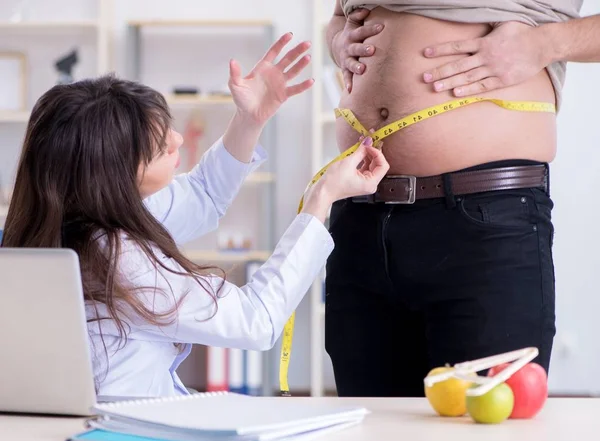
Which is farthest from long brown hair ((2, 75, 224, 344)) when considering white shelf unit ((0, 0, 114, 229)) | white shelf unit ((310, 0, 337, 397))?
white shelf unit ((0, 0, 114, 229))

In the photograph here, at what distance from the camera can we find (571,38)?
1.69 metres

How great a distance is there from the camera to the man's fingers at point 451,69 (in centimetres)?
172

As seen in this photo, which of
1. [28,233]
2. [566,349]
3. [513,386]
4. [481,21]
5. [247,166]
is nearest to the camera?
[513,386]

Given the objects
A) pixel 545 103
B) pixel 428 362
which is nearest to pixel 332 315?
pixel 428 362

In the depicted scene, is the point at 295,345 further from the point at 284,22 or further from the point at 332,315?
the point at 332,315

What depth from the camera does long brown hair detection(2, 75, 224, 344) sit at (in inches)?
62.2

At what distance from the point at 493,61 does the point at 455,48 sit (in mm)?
83

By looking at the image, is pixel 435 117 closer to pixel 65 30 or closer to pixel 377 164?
pixel 377 164

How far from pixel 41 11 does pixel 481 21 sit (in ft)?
13.4

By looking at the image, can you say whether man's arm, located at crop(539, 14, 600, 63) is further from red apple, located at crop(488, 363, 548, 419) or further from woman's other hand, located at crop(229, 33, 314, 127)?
red apple, located at crop(488, 363, 548, 419)

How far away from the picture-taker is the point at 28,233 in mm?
1631

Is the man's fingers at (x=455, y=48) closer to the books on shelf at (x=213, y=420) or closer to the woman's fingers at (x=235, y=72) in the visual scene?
the woman's fingers at (x=235, y=72)

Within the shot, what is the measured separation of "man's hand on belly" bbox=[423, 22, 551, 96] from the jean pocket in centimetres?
22

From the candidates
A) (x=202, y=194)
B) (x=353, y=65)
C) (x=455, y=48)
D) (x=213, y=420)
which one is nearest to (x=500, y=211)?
(x=455, y=48)
